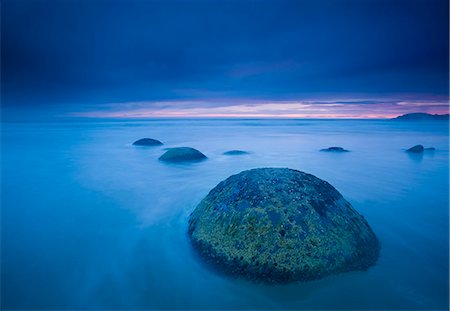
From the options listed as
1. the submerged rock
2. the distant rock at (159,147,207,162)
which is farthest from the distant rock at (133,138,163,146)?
the submerged rock

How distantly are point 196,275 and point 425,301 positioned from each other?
3.71 metres

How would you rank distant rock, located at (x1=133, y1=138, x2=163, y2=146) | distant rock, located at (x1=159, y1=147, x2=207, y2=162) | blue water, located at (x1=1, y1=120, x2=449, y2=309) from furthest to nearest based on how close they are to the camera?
distant rock, located at (x1=133, y1=138, x2=163, y2=146) → distant rock, located at (x1=159, y1=147, x2=207, y2=162) → blue water, located at (x1=1, y1=120, x2=449, y2=309)

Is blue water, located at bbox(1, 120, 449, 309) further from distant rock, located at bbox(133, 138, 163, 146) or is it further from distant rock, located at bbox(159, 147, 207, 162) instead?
distant rock, located at bbox(133, 138, 163, 146)

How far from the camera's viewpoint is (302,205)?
5180mm

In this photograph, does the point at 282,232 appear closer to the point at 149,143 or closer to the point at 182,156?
the point at 182,156

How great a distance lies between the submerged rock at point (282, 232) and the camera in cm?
459

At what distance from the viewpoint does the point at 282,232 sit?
4.77 meters

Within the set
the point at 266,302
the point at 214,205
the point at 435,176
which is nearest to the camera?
the point at 266,302

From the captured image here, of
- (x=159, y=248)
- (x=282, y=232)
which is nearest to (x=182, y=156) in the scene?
(x=159, y=248)

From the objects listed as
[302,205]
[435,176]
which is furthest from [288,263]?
[435,176]

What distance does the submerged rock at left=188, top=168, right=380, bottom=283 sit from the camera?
4594 millimetres

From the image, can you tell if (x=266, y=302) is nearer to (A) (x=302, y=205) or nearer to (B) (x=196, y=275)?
(B) (x=196, y=275)

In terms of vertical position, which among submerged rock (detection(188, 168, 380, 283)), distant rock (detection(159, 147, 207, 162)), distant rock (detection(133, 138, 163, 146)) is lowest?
distant rock (detection(133, 138, 163, 146))

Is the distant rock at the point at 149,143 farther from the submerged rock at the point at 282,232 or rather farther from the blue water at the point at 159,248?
the submerged rock at the point at 282,232
